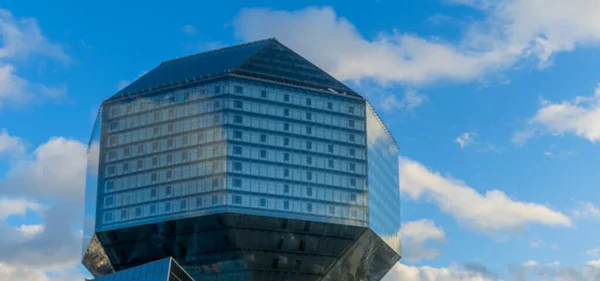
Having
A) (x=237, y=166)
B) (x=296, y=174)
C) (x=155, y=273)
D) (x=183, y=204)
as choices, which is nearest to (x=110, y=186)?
(x=183, y=204)

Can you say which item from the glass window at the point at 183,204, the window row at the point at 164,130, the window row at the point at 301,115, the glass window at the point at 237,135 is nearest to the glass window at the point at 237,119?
the window row at the point at 301,115

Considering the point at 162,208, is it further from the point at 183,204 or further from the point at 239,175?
the point at 239,175

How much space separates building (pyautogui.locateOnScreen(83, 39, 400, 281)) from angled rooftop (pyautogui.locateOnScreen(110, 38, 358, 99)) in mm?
257

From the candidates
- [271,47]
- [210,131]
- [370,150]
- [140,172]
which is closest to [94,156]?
[140,172]

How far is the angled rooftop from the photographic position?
143250 mm

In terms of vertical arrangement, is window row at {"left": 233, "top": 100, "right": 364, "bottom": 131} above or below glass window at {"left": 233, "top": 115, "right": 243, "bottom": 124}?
above

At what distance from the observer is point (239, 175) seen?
134500mm

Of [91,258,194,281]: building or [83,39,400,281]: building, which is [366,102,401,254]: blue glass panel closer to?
[83,39,400,281]: building

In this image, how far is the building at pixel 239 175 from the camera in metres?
134

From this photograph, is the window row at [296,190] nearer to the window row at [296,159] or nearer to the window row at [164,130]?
the window row at [296,159]

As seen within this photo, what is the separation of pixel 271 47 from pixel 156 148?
24.8 meters

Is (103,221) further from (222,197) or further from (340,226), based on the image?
(340,226)

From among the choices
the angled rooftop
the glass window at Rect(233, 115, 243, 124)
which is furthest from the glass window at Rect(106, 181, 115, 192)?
the glass window at Rect(233, 115, 243, 124)

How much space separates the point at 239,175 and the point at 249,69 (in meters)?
17.6
